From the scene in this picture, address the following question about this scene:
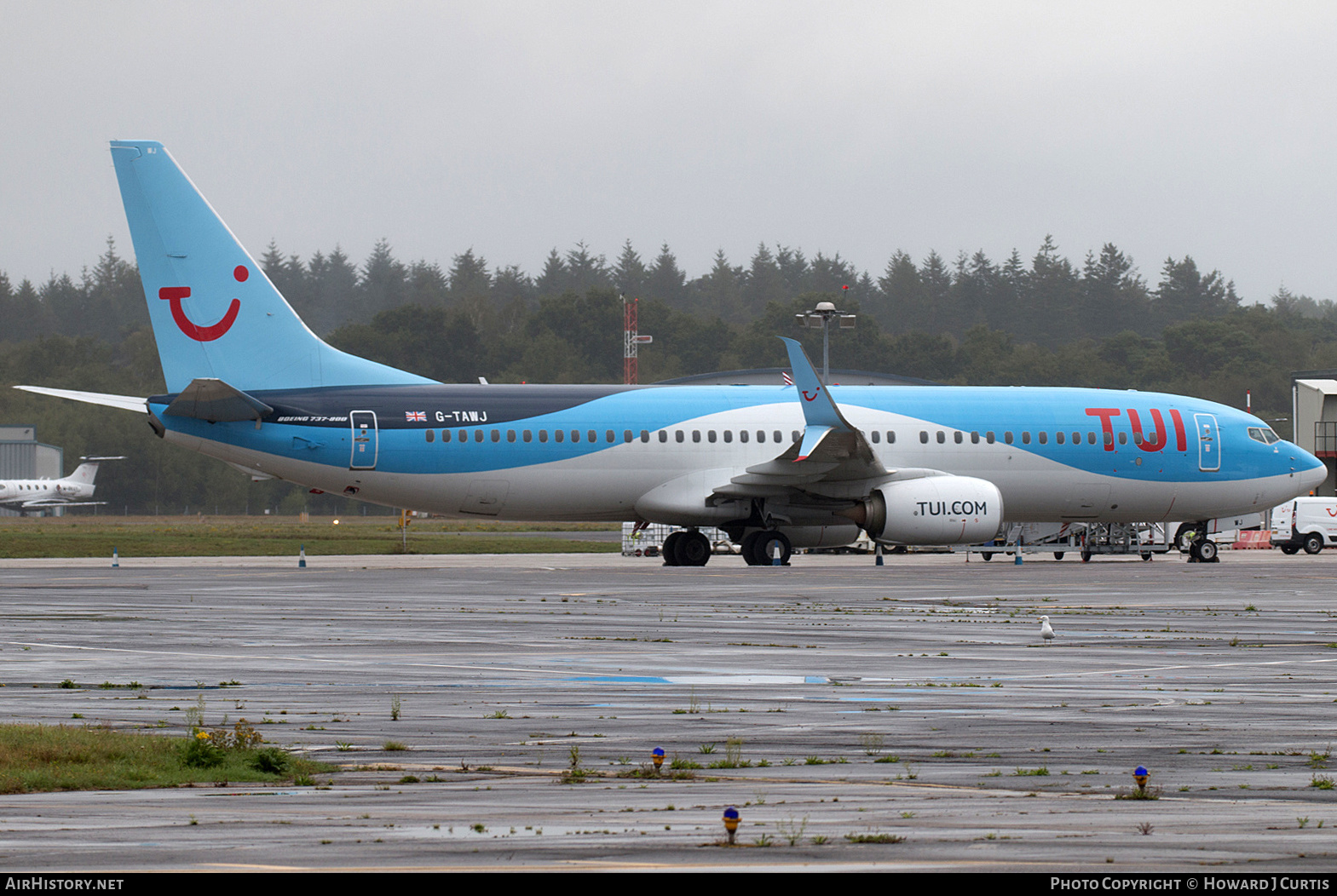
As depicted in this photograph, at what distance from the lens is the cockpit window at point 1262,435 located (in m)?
39.1

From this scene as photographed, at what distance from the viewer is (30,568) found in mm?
34750

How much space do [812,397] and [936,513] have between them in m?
3.59

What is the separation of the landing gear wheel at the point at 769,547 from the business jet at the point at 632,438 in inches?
2.1

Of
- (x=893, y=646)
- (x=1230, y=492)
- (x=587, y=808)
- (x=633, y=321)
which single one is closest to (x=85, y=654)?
(x=893, y=646)

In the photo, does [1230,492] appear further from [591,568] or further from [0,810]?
[0,810]

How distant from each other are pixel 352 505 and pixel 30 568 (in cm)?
7320

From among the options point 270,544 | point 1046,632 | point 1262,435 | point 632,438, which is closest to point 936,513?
point 632,438

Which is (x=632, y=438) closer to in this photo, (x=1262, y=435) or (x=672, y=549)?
(x=672, y=549)

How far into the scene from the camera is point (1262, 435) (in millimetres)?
39281

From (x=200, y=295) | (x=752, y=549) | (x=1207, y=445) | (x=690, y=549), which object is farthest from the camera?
(x=1207, y=445)

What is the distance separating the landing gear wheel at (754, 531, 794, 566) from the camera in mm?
35438

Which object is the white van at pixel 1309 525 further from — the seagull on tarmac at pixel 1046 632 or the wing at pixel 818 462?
the seagull on tarmac at pixel 1046 632

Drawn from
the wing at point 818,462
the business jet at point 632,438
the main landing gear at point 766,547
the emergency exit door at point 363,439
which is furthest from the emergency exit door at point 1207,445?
the emergency exit door at point 363,439

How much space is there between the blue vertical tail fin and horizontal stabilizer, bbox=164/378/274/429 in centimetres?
100
